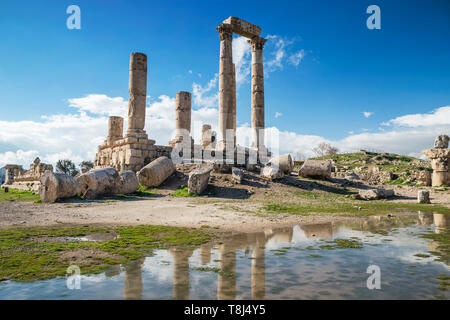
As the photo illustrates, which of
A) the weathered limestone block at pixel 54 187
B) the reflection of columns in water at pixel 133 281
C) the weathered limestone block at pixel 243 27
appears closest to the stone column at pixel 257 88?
the weathered limestone block at pixel 243 27

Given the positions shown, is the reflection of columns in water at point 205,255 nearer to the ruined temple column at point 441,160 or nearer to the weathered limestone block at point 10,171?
the ruined temple column at point 441,160

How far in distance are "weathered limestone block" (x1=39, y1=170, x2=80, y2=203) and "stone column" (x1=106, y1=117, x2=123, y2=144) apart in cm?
1140

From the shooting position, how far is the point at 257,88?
2230 centimetres

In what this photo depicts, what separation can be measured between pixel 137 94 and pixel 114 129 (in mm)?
5289

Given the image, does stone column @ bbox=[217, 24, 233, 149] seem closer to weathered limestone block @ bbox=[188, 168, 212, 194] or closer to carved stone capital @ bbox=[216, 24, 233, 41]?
carved stone capital @ bbox=[216, 24, 233, 41]

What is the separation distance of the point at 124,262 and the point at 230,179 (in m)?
11.7

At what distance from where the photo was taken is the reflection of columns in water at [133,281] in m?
3.12

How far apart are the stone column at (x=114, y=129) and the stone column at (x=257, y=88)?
10171 mm

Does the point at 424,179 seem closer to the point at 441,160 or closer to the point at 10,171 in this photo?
the point at 441,160

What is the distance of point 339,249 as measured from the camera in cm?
516

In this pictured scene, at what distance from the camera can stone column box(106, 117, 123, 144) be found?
2327cm

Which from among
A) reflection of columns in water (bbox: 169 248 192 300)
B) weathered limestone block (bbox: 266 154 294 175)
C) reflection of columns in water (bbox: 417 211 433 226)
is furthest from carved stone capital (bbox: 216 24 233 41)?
reflection of columns in water (bbox: 169 248 192 300)

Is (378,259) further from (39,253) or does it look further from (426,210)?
(426,210)
